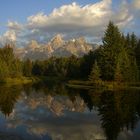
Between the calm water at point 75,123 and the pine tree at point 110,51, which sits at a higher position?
the pine tree at point 110,51

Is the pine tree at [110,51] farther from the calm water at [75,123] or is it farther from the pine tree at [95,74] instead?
the calm water at [75,123]

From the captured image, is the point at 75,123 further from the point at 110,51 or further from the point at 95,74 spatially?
the point at 110,51

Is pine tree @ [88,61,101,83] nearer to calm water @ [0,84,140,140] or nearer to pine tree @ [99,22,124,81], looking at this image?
pine tree @ [99,22,124,81]

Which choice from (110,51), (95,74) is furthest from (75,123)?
(110,51)

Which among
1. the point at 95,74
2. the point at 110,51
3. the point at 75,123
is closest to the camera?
the point at 75,123

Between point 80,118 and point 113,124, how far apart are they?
924cm

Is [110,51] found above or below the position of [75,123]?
above

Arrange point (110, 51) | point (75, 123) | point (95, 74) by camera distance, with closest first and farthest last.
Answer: point (75, 123), point (95, 74), point (110, 51)

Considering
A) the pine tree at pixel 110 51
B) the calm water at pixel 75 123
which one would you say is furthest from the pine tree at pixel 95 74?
the calm water at pixel 75 123

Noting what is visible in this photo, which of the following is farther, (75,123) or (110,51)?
(110,51)

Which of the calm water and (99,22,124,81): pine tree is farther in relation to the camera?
(99,22,124,81): pine tree

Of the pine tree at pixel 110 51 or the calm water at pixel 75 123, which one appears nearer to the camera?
the calm water at pixel 75 123

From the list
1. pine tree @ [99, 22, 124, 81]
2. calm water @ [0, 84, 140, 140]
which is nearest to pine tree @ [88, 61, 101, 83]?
pine tree @ [99, 22, 124, 81]

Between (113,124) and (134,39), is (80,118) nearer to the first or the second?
(113,124)
